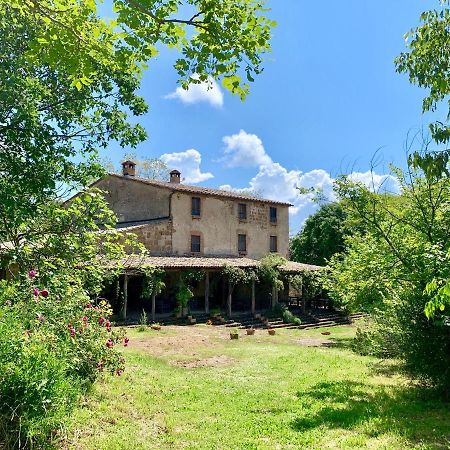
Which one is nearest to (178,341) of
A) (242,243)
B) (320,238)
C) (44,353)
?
(44,353)

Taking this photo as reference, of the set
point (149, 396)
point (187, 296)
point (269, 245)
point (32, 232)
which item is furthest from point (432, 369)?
point (269, 245)

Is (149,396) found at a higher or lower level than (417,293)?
lower

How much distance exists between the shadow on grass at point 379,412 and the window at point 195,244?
1777 centimetres

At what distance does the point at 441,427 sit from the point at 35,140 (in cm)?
845

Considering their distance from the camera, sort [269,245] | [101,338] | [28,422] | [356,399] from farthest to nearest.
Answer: [269,245] → [356,399] → [101,338] → [28,422]

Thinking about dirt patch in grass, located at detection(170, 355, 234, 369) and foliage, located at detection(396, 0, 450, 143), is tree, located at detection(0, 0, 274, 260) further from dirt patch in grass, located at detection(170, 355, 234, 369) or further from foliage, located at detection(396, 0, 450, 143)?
dirt patch in grass, located at detection(170, 355, 234, 369)

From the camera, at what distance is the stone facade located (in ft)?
84.4

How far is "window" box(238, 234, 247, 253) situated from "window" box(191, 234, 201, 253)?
12.6ft

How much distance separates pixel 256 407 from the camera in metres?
7.99

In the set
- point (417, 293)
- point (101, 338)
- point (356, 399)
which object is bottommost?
point (356, 399)

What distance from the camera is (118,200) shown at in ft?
95.9

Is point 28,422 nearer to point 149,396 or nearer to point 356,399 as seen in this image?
point 149,396

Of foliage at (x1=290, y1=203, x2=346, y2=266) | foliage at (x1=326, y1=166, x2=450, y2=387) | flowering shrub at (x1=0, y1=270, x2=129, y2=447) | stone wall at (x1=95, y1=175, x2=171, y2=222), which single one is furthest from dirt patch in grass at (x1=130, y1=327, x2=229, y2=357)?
foliage at (x1=290, y1=203, x2=346, y2=266)

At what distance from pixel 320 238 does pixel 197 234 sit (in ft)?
59.4
